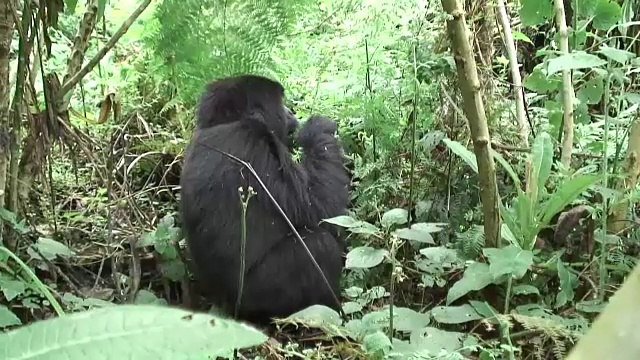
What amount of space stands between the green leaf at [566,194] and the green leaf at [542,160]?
1.6 inches

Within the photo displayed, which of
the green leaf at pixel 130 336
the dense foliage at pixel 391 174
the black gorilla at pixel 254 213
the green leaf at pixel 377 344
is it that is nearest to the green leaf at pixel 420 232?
the dense foliage at pixel 391 174

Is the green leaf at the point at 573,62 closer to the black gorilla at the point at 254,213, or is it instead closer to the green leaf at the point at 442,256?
the green leaf at the point at 442,256

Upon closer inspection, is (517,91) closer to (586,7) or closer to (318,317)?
(586,7)

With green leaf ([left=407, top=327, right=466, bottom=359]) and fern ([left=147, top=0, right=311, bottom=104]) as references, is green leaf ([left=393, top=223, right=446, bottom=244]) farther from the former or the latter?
fern ([left=147, top=0, right=311, bottom=104])

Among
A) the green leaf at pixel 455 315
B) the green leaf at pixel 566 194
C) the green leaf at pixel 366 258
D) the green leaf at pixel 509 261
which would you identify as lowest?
the green leaf at pixel 455 315

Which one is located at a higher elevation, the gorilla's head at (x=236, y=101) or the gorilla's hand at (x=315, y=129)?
the gorilla's head at (x=236, y=101)

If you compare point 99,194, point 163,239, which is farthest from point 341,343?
point 99,194

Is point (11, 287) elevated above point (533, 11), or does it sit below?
below

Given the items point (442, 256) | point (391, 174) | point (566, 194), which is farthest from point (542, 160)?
point (391, 174)

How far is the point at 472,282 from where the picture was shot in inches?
63.6

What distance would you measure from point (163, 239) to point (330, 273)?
1.79 ft

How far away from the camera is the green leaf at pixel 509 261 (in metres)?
1.55

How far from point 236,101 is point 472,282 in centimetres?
123

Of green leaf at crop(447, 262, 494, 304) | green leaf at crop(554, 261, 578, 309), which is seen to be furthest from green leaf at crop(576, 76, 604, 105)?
green leaf at crop(447, 262, 494, 304)
